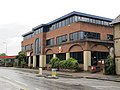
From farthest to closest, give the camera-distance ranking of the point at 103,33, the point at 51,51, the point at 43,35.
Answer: the point at 43,35 < the point at 51,51 < the point at 103,33

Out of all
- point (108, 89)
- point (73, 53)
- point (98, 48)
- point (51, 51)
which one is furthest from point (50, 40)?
A: point (108, 89)

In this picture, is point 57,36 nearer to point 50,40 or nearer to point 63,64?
point 50,40

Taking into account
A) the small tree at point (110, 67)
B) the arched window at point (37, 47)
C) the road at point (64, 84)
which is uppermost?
the arched window at point (37, 47)

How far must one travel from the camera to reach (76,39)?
50.1 metres

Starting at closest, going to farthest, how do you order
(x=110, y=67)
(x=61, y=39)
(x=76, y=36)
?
(x=110, y=67), (x=76, y=36), (x=61, y=39)

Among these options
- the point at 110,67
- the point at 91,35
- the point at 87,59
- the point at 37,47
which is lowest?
the point at 110,67

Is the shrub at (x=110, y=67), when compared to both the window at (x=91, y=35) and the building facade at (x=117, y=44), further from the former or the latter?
the window at (x=91, y=35)

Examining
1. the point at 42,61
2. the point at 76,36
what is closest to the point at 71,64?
the point at 76,36

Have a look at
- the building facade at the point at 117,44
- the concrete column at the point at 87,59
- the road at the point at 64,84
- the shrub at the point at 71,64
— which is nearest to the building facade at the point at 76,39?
the concrete column at the point at 87,59

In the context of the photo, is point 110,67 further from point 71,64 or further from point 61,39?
point 61,39

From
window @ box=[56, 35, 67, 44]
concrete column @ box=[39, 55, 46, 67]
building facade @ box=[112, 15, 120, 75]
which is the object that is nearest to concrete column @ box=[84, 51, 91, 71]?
window @ box=[56, 35, 67, 44]

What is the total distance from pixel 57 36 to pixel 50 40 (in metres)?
4.50

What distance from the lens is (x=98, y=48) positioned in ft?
157

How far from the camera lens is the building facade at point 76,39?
47.1m
